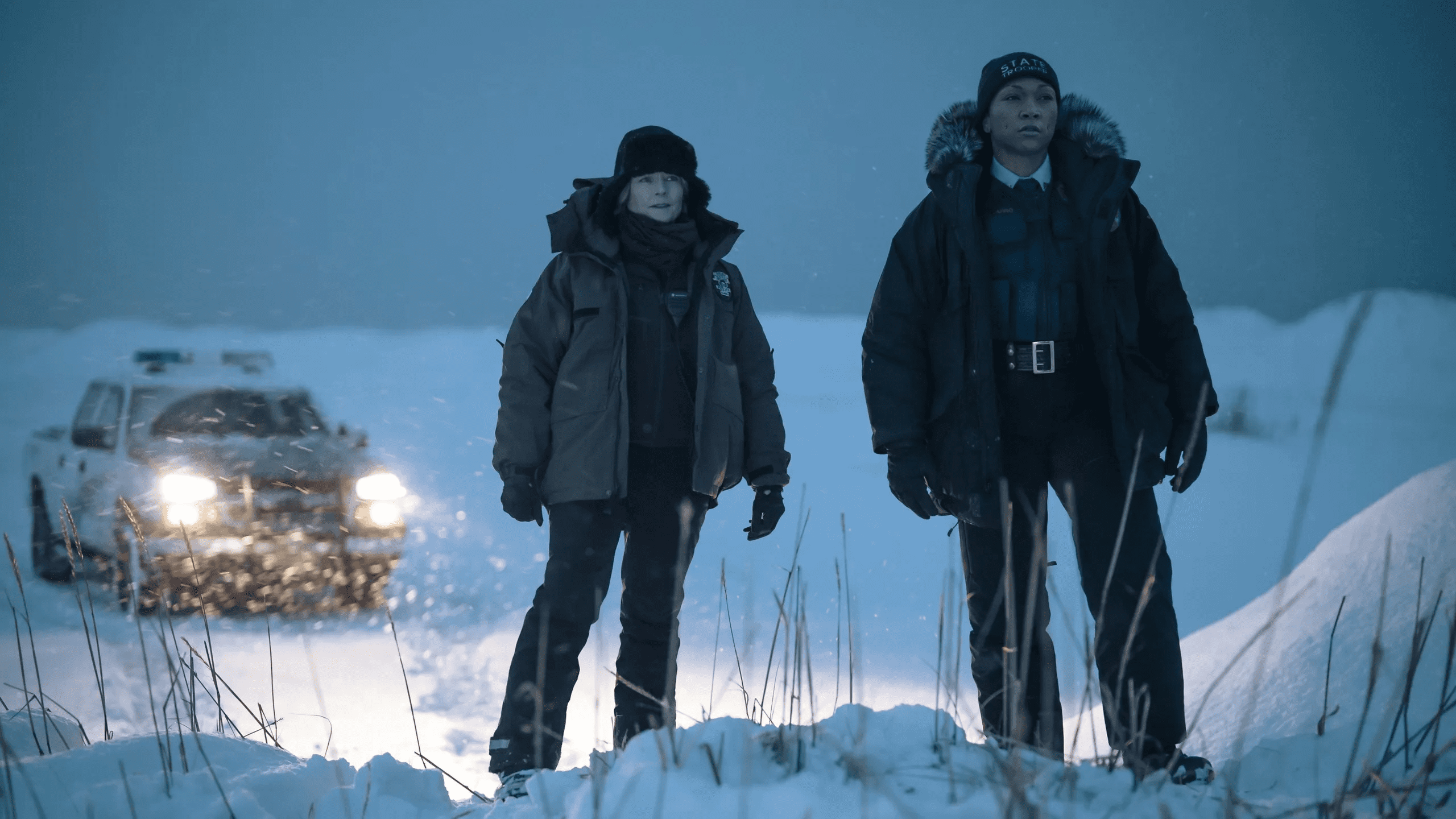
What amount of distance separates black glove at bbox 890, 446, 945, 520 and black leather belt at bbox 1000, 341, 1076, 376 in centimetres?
31

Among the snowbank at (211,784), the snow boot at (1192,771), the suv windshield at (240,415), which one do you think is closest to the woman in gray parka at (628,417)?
the snowbank at (211,784)

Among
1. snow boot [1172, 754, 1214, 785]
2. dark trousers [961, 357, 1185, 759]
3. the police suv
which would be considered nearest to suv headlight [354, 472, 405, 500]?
the police suv

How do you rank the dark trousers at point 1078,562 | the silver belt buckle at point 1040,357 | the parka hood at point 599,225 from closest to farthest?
the dark trousers at point 1078,562 < the silver belt buckle at point 1040,357 < the parka hood at point 599,225

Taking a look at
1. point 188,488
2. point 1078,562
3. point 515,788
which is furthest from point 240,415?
point 1078,562

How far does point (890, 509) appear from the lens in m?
11.7

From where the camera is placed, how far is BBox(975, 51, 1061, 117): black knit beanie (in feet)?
7.17

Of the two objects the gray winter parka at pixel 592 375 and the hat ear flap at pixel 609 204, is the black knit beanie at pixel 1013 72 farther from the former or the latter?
the hat ear flap at pixel 609 204

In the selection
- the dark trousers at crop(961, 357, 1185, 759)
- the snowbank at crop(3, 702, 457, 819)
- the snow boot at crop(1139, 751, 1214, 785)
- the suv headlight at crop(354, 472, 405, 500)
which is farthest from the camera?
the suv headlight at crop(354, 472, 405, 500)

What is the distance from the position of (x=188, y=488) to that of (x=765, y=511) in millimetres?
3054

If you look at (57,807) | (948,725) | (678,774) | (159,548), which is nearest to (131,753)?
(57,807)

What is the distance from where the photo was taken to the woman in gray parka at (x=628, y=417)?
7.45 ft

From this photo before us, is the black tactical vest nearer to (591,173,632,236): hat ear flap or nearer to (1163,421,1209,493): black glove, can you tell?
(1163,421,1209,493): black glove

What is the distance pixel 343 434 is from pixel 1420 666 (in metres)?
4.46

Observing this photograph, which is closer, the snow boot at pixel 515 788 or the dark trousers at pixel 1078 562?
the snow boot at pixel 515 788
